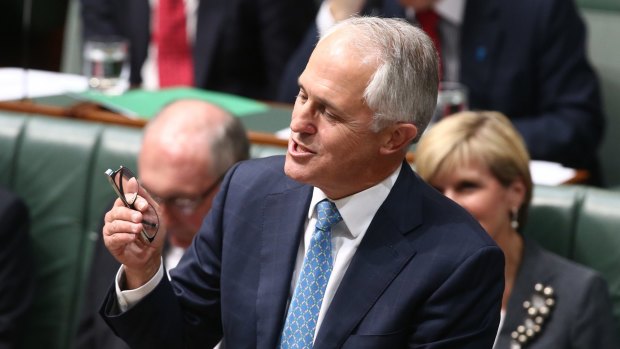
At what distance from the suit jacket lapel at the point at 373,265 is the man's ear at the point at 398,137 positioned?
0.08 m

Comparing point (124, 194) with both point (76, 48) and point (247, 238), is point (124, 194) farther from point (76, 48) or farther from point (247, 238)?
point (76, 48)

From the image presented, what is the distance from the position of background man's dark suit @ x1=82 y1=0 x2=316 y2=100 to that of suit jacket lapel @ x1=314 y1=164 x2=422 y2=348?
7.03ft

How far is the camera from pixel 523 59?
3.22 m

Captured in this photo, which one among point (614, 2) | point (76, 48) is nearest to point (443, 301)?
point (614, 2)

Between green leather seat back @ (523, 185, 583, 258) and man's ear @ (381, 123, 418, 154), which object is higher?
man's ear @ (381, 123, 418, 154)

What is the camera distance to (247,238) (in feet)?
5.52

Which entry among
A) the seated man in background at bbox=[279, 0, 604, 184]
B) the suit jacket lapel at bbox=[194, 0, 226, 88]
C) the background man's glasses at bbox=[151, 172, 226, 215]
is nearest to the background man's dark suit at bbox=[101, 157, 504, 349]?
the background man's glasses at bbox=[151, 172, 226, 215]

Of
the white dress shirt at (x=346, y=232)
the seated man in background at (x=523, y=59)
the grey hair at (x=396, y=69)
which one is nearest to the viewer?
the grey hair at (x=396, y=69)

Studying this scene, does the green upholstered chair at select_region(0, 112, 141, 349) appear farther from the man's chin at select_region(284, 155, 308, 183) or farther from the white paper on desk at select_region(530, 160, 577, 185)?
the man's chin at select_region(284, 155, 308, 183)

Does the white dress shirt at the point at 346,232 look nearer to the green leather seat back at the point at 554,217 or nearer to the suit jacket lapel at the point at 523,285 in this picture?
the suit jacket lapel at the point at 523,285

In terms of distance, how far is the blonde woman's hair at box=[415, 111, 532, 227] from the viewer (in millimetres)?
2352

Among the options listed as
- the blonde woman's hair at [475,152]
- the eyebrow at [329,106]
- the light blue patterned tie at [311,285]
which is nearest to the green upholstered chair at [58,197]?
the blonde woman's hair at [475,152]

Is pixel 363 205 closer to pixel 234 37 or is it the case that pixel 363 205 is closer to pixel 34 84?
pixel 34 84

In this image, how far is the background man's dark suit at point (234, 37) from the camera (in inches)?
146
